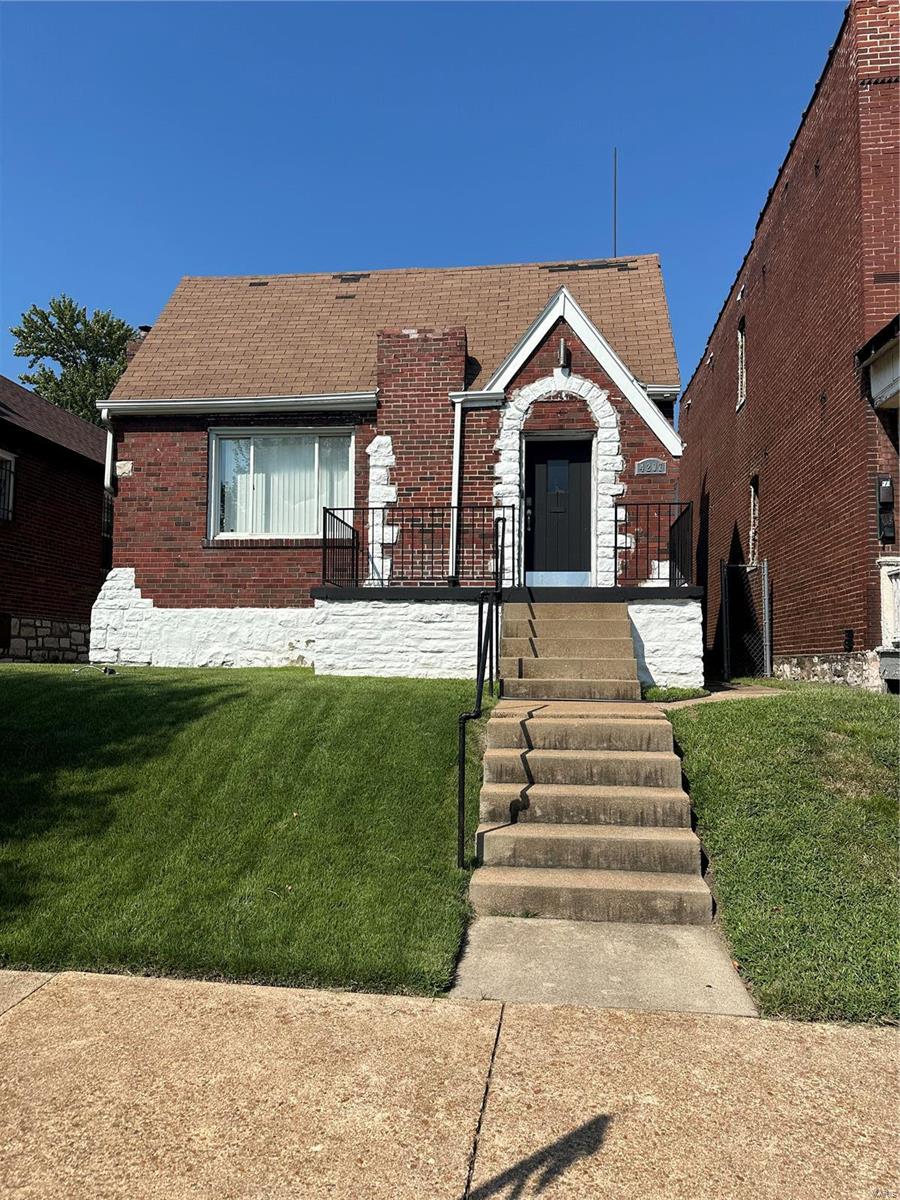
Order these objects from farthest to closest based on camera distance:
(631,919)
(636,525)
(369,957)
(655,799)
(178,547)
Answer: (178,547)
(636,525)
(655,799)
(631,919)
(369,957)

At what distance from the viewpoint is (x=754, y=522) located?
16188 mm

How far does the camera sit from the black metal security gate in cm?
1397

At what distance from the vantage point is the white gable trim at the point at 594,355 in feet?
38.1

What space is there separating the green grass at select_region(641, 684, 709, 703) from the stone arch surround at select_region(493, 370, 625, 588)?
2040 millimetres

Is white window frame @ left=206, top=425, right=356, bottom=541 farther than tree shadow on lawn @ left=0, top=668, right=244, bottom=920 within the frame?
Yes

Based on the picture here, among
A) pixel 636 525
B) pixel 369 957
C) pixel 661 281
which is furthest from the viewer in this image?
pixel 661 281

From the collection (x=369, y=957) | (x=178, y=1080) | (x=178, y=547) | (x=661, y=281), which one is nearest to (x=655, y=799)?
(x=369, y=957)

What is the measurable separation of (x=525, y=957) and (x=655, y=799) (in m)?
1.78

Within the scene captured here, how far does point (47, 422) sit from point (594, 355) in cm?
1264

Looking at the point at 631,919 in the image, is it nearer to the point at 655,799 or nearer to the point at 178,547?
the point at 655,799

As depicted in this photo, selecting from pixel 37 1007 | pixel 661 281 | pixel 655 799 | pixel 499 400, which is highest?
pixel 661 281

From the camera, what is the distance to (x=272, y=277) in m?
15.6

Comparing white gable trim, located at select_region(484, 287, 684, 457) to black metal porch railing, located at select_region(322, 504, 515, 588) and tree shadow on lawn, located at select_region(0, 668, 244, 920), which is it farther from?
tree shadow on lawn, located at select_region(0, 668, 244, 920)

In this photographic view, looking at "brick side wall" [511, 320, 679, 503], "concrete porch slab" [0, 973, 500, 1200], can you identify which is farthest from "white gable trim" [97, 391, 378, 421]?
"concrete porch slab" [0, 973, 500, 1200]
